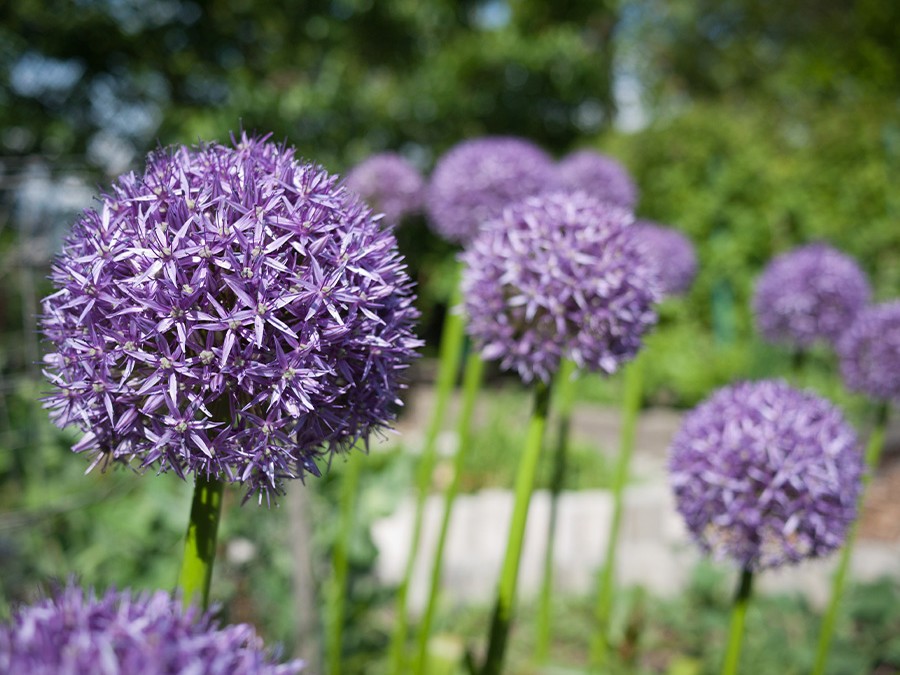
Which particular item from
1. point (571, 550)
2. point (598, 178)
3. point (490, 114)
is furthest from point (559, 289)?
point (490, 114)

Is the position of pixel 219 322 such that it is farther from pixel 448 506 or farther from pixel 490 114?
pixel 490 114

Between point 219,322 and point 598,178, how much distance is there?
2.99 metres

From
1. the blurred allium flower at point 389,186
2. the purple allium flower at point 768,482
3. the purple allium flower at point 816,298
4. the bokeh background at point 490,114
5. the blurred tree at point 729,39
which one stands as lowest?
the purple allium flower at point 768,482

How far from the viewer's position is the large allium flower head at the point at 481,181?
11.1 feet

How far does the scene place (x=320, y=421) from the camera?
1.38 metres

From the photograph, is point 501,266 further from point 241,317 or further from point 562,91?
point 562,91

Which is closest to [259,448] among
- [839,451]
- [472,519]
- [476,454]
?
[839,451]

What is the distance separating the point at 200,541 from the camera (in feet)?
4.44

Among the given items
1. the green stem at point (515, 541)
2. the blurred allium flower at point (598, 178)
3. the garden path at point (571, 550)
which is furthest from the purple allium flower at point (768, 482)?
the garden path at point (571, 550)

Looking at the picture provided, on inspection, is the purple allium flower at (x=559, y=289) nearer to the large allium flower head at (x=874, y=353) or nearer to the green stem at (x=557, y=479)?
the green stem at (x=557, y=479)

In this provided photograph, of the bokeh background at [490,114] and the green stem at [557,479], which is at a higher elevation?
the bokeh background at [490,114]

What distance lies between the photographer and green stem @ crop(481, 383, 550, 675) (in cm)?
188

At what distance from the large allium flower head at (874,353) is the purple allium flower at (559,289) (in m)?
1.38

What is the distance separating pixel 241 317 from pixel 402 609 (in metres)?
2.00
